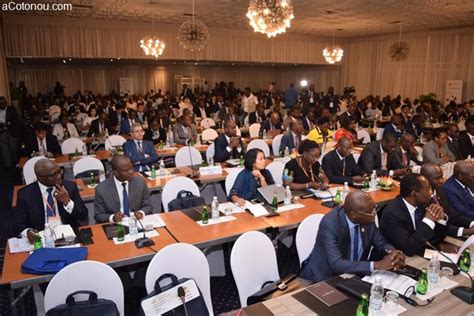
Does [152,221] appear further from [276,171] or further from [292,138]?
[292,138]

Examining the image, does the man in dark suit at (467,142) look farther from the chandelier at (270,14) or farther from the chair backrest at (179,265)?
the chair backrest at (179,265)

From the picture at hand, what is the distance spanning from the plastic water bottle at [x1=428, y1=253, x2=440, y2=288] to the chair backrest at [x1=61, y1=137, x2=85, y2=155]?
6.85m

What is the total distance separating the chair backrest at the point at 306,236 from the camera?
12.1 ft

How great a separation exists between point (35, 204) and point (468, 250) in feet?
13.4

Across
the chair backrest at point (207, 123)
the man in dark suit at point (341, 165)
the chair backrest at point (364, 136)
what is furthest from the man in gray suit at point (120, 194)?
the chair backrest at point (207, 123)

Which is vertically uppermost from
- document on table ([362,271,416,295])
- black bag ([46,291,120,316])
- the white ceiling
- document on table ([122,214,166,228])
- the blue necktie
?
the white ceiling

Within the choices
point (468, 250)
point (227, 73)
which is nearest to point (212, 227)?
point (468, 250)

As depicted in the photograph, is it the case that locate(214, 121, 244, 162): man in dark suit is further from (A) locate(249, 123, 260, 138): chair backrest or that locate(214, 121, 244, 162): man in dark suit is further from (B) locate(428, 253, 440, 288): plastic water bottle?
(B) locate(428, 253, 440, 288): plastic water bottle

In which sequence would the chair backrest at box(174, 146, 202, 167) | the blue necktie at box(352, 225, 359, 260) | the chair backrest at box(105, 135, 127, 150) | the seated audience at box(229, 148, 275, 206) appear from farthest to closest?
the chair backrest at box(105, 135, 127, 150) < the chair backrest at box(174, 146, 202, 167) < the seated audience at box(229, 148, 275, 206) < the blue necktie at box(352, 225, 359, 260)

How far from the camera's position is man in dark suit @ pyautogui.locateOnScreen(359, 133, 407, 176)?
656 cm

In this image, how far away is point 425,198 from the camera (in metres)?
3.59

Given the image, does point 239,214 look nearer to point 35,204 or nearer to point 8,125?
point 35,204

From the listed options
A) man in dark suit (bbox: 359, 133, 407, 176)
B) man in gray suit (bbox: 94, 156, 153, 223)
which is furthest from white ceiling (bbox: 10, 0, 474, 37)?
man in gray suit (bbox: 94, 156, 153, 223)

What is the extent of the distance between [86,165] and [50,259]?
3397 mm
